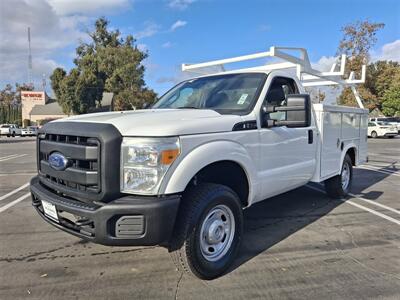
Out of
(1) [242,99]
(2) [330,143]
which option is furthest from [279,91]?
(2) [330,143]

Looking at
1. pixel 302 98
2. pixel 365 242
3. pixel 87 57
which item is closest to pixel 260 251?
pixel 365 242

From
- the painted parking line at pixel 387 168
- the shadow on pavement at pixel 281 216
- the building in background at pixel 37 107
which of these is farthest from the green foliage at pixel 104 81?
the shadow on pavement at pixel 281 216

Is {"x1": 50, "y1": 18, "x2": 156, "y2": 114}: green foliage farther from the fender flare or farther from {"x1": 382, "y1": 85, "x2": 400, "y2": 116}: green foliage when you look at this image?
the fender flare

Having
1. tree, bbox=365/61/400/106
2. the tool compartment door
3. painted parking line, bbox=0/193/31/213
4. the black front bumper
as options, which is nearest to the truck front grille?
the black front bumper

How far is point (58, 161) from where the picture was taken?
333cm

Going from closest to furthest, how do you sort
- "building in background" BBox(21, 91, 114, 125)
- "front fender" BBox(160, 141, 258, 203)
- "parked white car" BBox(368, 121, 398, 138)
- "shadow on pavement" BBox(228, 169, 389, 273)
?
"front fender" BBox(160, 141, 258, 203)
"shadow on pavement" BBox(228, 169, 389, 273)
"parked white car" BBox(368, 121, 398, 138)
"building in background" BBox(21, 91, 114, 125)

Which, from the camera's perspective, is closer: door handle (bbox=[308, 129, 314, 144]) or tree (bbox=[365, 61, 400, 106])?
door handle (bbox=[308, 129, 314, 144])

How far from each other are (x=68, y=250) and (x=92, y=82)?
144 ft

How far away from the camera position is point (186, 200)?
328 cm

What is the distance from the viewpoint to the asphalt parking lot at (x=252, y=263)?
326 centimetres

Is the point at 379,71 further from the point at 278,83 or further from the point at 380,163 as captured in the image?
the point at 278,83

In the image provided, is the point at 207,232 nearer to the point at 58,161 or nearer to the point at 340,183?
the point at 58,161

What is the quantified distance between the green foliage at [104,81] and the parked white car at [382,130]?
79.5 ft

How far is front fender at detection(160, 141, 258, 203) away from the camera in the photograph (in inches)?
119
